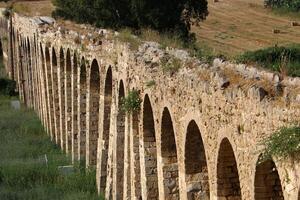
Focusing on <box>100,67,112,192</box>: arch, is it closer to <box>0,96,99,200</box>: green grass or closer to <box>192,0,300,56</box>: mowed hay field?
<box>0,96,99,200</box>: green grass

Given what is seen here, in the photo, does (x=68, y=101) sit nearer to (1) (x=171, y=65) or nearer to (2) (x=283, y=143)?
(1) (x=171, y=65)

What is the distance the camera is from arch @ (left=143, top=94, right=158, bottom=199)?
13.3m

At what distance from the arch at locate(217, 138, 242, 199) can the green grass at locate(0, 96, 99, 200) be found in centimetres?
766

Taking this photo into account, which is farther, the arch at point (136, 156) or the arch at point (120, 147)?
the arch at point (120, 147)

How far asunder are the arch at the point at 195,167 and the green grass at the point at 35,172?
20.1 feet

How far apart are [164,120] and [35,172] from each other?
25.7 ft

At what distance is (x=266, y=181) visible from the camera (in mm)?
7711

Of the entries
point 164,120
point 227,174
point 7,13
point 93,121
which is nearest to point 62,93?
point 93,121

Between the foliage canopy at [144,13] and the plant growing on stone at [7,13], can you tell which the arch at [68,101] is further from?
the plant growing on stone at [7,13]

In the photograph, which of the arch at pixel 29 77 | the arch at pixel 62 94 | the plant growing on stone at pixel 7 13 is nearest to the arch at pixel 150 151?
the arch at pixel 62 94

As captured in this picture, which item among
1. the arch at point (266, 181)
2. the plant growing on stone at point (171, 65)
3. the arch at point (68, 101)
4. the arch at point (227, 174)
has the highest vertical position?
the plant growing on stone at point (171, 65)

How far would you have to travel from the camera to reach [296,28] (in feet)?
131

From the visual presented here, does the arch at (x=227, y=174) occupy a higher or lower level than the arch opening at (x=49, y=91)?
higher

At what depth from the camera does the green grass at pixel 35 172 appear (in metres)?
16.8
